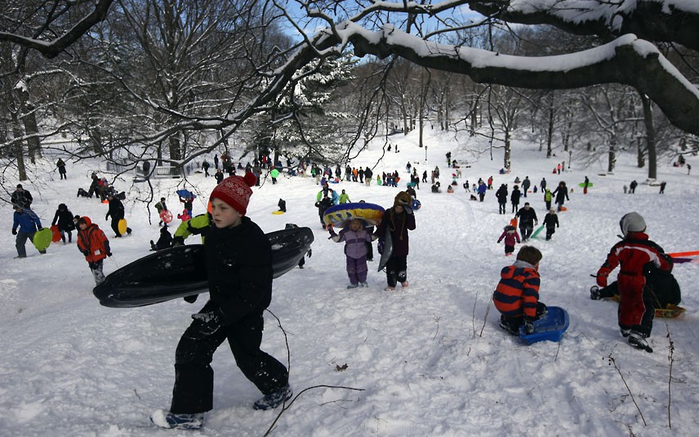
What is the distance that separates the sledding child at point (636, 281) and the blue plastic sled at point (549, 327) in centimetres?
59

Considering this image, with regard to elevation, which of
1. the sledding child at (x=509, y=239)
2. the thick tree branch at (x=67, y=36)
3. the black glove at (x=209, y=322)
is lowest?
the sledding child at (x=509, y=239)

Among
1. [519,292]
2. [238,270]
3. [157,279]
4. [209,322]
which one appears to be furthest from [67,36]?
[519,292]

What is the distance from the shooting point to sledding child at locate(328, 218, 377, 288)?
6430mm

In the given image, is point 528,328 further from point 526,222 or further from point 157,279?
point 526,222

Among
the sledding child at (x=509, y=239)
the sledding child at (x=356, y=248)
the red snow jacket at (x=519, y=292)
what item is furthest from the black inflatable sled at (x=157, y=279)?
the sledding child at (x=509, y=239)

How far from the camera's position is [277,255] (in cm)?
379

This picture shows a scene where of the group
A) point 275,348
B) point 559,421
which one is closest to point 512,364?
point 559,421

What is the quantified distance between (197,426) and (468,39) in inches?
203

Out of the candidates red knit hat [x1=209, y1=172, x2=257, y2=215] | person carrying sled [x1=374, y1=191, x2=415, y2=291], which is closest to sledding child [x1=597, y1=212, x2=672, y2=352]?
person carrying sled [x1=374, y1=191, x2=415, y2=291]

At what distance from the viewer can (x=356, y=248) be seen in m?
6.39

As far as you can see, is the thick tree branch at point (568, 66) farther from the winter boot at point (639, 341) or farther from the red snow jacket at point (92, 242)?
the red snow jacket at point (92, 242)

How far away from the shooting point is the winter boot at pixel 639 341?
3854 millimetres

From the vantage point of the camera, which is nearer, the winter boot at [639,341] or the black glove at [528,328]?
the winter boot at [639,341]

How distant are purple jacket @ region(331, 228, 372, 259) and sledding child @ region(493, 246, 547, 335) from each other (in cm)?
251
